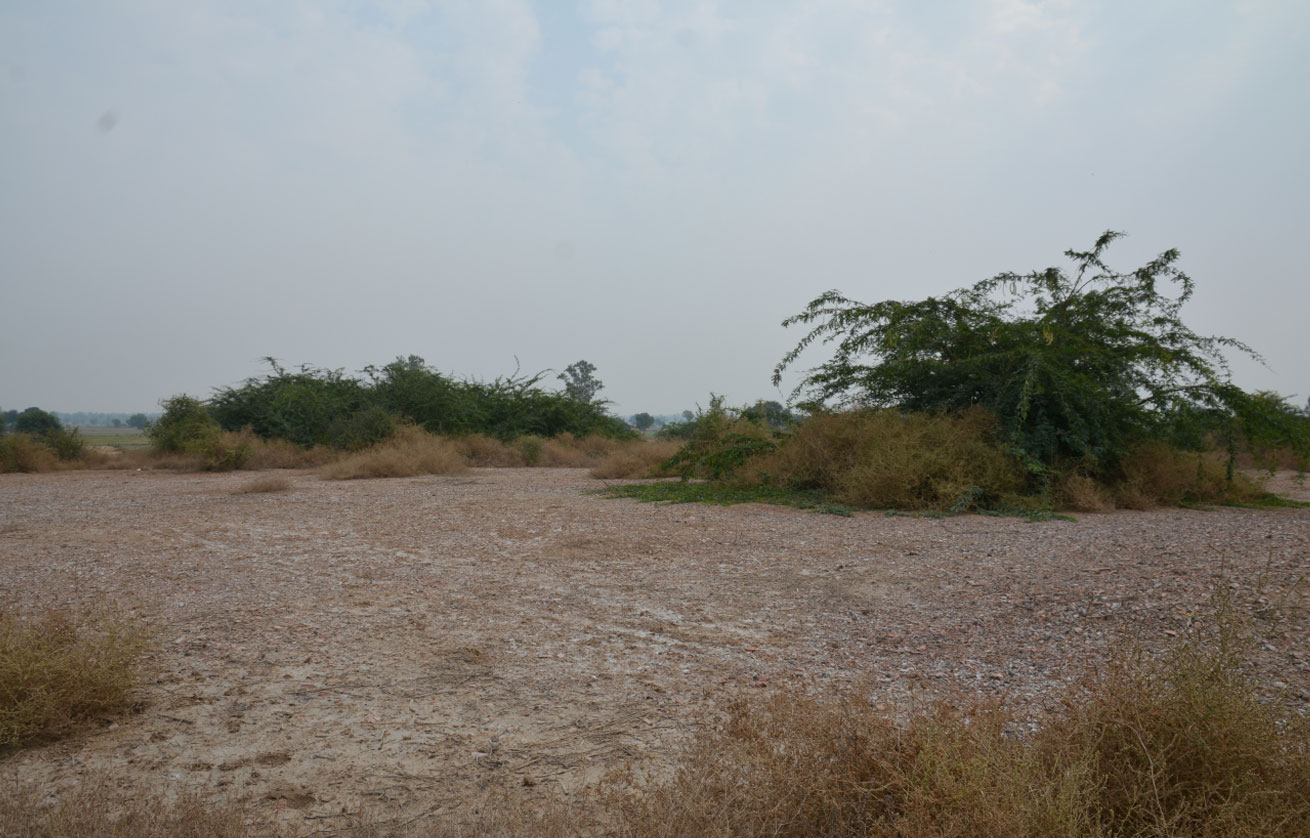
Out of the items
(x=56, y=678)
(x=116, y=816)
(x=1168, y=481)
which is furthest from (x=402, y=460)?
(x=116, y=816)

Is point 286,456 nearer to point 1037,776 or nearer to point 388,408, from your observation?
point 388,408

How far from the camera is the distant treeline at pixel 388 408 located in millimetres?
21281

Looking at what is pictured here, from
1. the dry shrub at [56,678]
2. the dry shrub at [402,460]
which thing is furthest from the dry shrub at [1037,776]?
the dry shrub at [402,460]

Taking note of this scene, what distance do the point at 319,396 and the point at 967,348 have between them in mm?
18780

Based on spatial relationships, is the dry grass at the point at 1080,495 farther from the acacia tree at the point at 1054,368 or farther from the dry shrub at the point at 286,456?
the dry shrub at the point at 286,456

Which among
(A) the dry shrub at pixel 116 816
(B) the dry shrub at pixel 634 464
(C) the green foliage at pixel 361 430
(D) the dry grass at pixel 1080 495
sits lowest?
(A) the dry shrub at pixel 116 816

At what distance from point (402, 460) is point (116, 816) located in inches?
573

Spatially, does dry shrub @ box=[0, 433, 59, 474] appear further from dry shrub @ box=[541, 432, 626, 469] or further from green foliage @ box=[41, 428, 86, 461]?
dry shrub @ box=[541, 432, 626, 469]

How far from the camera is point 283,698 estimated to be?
344cm

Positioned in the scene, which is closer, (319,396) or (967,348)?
(967,348)

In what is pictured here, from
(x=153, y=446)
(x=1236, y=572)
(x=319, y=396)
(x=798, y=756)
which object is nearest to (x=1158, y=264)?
(x=1236, y=572)

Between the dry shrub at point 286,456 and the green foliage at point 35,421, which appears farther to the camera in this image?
the green foliage at point 35,421

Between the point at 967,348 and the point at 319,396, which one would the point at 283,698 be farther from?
the point at 319,396

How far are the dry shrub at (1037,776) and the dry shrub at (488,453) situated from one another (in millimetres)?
18296
